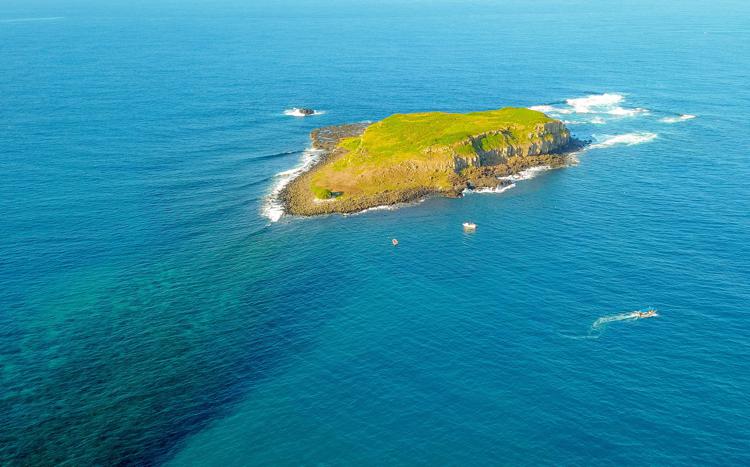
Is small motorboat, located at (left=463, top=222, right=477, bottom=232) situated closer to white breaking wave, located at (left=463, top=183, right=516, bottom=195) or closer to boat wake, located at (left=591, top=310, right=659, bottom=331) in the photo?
white breaking wave, located at (left=463, top=183, right=516, bottom=195)

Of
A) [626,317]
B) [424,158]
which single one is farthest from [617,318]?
[424,158]

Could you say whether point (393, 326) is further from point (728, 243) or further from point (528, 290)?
point (728, 243)

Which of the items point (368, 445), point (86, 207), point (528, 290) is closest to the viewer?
point (368, 445)

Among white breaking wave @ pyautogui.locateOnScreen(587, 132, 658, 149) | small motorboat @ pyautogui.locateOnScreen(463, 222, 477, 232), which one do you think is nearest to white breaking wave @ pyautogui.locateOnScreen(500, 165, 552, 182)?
white breaking wave @ pyautogui.locateOnScreen(587, 132, 658, 149)

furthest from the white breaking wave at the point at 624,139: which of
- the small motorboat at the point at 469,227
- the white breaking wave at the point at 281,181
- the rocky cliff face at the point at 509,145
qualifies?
the white breaking wave at the point at 281,181

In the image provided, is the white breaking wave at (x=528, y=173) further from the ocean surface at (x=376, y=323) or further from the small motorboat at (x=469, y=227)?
the small motorboat at (x=469, y=227)

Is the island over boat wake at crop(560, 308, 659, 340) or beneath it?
over

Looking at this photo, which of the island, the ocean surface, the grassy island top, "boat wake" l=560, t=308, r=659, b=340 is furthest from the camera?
the grassy island top

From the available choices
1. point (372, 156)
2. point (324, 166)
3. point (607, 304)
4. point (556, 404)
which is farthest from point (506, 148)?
point (556, 404)
